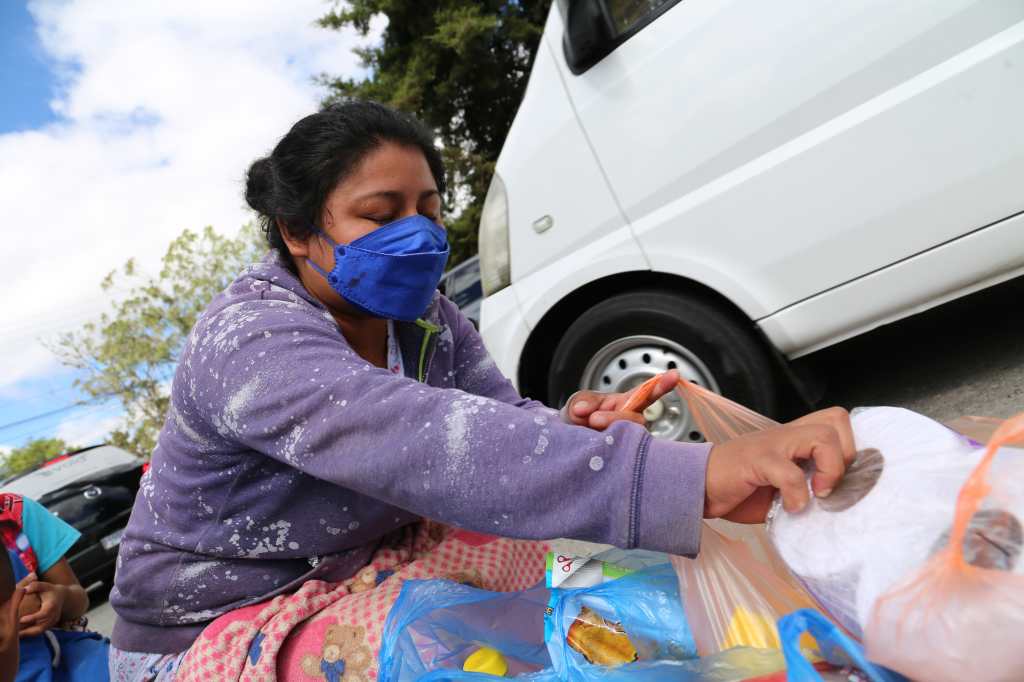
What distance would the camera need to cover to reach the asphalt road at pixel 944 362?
2.78 meters

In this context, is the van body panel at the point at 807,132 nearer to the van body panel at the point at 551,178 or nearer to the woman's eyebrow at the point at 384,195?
the van body panel at the point at 551,178

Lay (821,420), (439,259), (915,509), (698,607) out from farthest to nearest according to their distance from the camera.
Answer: (439,259), (698,607), (821,420), (915,509)

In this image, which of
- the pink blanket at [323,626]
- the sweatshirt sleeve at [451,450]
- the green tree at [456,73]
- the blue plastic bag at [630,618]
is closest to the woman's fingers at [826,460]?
the sweatshirt sleeve at [451,450]

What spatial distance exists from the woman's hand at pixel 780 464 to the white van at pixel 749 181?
1925mm

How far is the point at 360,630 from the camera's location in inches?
45.7

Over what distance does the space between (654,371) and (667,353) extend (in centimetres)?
10

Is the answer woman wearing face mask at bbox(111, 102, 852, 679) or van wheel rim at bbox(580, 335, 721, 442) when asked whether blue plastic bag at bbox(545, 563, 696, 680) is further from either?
van wheel rim at bbox(580, 335, 721, 442)

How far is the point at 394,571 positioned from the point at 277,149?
0.96 m

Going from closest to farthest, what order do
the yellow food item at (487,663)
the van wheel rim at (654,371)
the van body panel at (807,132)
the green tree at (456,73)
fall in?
the yellow food item at (487,663) < the van body panel at (807,132) < the van wheel rim at (654,371) < the green tree at (456,73)

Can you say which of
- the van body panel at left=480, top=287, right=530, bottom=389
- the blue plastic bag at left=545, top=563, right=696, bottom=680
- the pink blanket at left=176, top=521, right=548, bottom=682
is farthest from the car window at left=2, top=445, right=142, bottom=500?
the blue plastic bag at left=545, top=563, right=696, bottom=680

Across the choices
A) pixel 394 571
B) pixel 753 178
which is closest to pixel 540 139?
pixel 753 178

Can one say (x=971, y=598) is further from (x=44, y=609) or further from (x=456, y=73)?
(x=456, y=73)

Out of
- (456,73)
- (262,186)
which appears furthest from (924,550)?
(456,73)

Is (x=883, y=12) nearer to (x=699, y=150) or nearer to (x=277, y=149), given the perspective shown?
(x=699, y=150)
